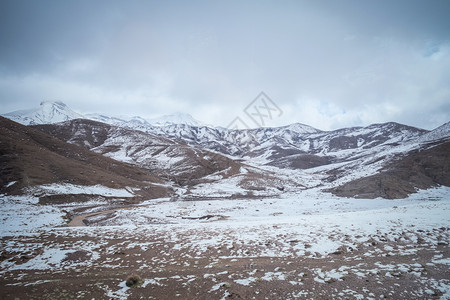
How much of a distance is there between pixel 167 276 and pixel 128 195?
43265mm

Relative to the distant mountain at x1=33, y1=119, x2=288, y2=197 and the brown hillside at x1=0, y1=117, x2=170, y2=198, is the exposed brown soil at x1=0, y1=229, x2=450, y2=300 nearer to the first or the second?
the brown hillside at x1=0, y1=117, x2=170, y2=198

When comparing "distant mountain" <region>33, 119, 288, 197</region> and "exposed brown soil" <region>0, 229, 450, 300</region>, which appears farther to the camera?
"distant mountain" <region>33, 119, 288, 197</region>

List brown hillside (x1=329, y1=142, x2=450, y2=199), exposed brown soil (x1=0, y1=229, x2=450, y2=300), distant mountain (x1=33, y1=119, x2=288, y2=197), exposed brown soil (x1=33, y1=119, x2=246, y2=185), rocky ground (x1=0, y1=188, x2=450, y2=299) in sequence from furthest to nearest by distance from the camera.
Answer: exposed brown soil (x1=33, y1=119, x2=246, y2=185)
distant mountain (x1=33, y1=119, x2=288, y2=197)
brown hillside (x1=329, y1=142, x2=450, y2=199)
rocky ground (x1=0, y1=188, x2=450, y2=299)
exposed brown soil (x1=0, y1=229, x2=450, y2=300)

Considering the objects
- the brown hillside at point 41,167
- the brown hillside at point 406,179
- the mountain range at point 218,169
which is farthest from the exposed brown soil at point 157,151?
the brown hillside at point 406,179

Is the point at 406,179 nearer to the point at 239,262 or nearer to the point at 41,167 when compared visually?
the point at 239,262

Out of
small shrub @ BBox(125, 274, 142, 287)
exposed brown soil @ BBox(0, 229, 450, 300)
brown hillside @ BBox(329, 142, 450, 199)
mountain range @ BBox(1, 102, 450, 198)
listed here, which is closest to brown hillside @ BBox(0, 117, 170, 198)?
mountain range @ BBox(1, 102, 450, 198)

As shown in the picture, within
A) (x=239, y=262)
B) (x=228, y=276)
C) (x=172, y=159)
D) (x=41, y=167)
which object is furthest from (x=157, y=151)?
(x=228, y=276)

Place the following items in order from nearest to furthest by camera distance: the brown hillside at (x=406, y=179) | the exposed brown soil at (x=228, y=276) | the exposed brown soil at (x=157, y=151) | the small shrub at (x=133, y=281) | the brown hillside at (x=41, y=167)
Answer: the exposed brown soil at (x=228, y=276)
the small shrub at (x=133, y=281)
the brown hillside at (x=41, y=167)
the brown hillside at (x=406, y=179)
the exposed brown soil at (x=157, y=151)

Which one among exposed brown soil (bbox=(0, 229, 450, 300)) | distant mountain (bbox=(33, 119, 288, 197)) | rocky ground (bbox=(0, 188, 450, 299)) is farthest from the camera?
distant mountain (bbox=(33, 119, 288, 197))

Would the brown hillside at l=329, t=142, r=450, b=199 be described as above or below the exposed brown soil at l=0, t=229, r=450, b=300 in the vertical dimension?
above

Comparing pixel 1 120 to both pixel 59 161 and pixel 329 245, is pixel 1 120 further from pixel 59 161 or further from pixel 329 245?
pixel 329 245

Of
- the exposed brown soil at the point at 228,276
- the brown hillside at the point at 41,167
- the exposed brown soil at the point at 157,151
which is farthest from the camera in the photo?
the exposed brown soil at the point at 157,151

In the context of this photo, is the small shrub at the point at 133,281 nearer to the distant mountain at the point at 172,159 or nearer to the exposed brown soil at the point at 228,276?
the exposed brown soil at the point at 228,276

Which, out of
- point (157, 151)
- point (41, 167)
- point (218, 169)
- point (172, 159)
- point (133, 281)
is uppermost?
point (157, 151)
